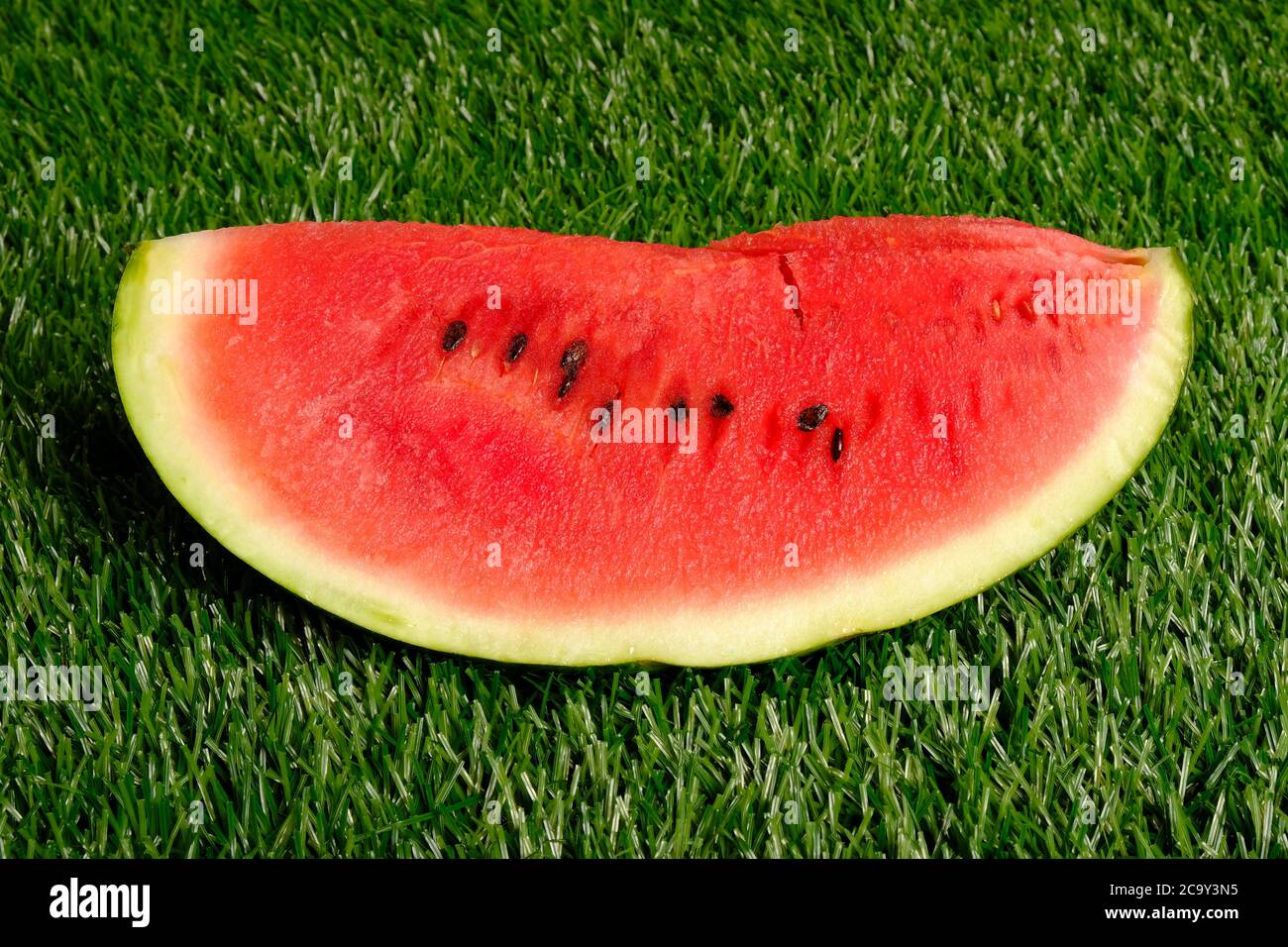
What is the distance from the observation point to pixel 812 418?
1730mm

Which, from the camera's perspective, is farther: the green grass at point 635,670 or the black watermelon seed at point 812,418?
the black watermelon seed at point 812,418

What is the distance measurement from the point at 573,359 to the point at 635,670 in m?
0.44

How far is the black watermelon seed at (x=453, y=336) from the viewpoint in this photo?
176cm

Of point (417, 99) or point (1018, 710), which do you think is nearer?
point (1018, 710)

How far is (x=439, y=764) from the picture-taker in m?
1.62

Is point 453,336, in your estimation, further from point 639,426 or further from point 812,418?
point 812,418

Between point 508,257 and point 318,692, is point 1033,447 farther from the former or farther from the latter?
point 318,692

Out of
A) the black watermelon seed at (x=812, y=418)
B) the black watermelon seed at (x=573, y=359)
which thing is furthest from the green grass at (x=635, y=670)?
the black watermelon seed at (x=573, y=359)

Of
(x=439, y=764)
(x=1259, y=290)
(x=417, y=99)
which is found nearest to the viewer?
(x=439, y=764)

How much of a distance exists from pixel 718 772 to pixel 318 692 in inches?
21.9

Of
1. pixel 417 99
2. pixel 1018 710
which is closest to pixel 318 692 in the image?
pixel 1018 710

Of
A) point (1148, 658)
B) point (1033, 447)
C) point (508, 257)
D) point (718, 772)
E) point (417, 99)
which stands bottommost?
point (718, 772)

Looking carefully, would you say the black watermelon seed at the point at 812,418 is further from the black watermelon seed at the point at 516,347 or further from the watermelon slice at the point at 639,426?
the black watermelon seed at the point at 516,347

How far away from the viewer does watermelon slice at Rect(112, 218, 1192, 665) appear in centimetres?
166
